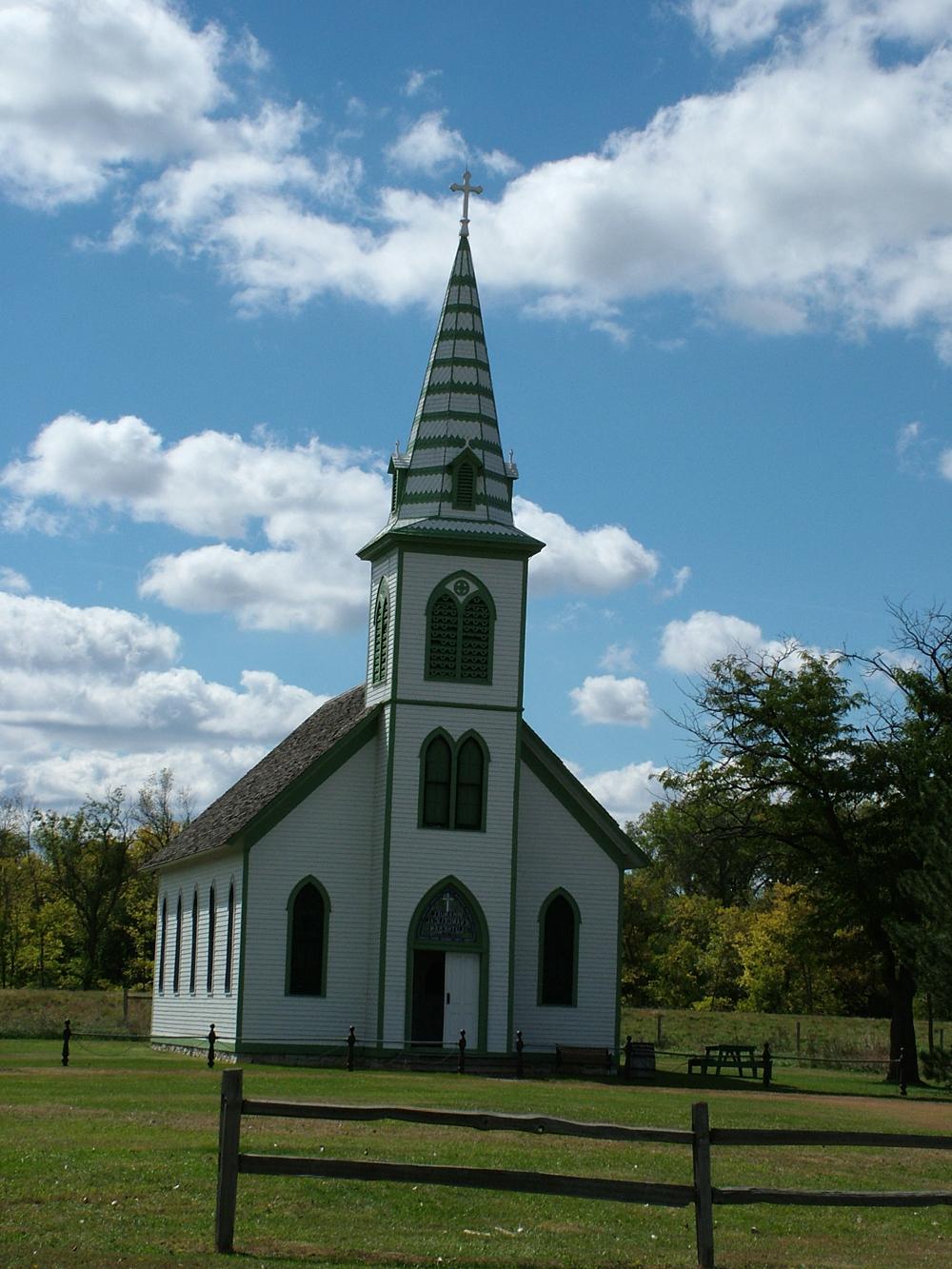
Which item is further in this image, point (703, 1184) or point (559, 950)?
point (559, 950)

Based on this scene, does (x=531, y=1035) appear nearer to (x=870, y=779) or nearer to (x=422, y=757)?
(x=422, y=757)

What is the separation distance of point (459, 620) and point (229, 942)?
9.09m

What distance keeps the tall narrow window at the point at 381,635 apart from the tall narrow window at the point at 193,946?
8.88 m

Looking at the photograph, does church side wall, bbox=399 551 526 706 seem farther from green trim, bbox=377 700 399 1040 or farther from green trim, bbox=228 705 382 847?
green trim, bbox=228 705 382 847

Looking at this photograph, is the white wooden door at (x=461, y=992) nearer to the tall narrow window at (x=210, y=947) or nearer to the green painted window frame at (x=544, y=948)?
the green painted window frame at (x=544, y=948)

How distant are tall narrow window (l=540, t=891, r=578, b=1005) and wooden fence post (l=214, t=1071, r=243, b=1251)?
86.9 ft

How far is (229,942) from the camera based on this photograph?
134 ft

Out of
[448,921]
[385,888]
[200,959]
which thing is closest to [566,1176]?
[385,888]

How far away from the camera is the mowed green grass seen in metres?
14.5

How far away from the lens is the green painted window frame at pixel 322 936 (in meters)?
38.8

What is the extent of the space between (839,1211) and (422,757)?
22.2m

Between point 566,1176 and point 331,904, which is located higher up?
point 331,904

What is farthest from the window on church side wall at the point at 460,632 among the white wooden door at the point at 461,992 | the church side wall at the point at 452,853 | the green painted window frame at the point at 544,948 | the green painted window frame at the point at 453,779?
the white wooden door at the point at 461,992

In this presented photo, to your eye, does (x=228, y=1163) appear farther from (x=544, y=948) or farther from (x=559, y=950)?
(x=559, y=950)
